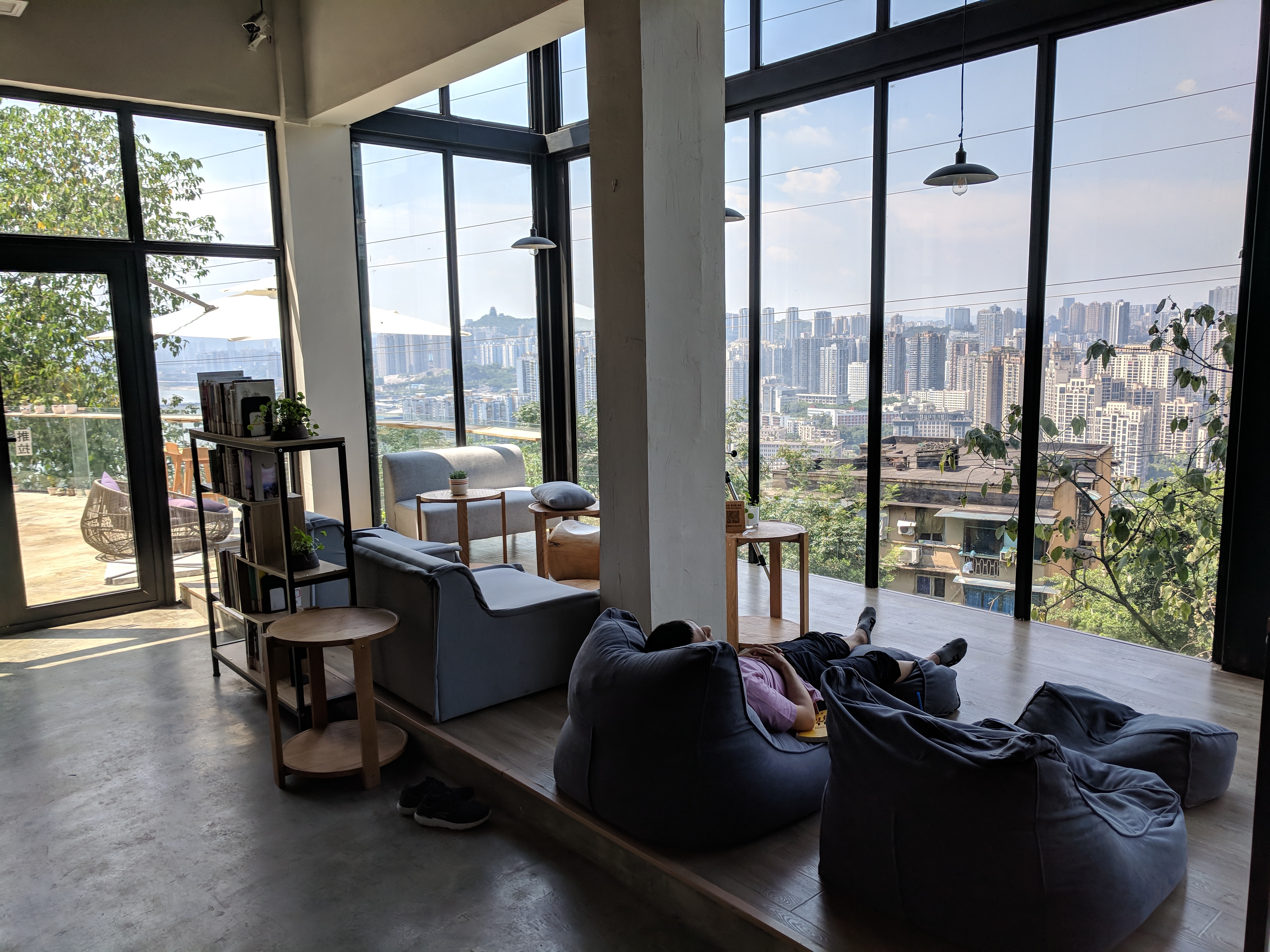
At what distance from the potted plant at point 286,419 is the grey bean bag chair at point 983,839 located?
2.59 metres

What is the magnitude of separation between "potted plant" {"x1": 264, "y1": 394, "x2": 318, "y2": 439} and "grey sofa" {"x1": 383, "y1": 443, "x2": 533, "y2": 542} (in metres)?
2.61

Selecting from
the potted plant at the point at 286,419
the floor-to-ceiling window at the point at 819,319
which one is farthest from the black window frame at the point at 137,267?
the floor-to-ceiling window at the point at 819,319

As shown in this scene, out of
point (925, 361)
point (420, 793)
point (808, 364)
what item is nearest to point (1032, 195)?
point (925, 361)

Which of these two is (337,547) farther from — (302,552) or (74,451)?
(74,451)

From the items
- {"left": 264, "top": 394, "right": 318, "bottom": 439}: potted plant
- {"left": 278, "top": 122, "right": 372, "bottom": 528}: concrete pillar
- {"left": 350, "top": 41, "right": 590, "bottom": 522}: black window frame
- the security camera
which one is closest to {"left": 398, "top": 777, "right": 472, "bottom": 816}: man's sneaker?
{"left": 264, "top": 394, "right": 318, "bottom": 439}: potted plant

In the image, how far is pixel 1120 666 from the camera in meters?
4.05

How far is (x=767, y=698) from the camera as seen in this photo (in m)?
2.92

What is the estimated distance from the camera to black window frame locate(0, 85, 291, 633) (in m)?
5.11

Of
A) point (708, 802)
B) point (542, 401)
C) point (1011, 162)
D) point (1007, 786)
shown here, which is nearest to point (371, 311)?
point (542, 401)

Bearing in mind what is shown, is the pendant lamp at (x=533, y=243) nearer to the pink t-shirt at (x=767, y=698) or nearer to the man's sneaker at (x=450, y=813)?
the pink t-shirt at (x=767, y=698)

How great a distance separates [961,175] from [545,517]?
3.07 metres

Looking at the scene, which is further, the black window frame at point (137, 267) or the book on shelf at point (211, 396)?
the black window frame at point (137, 267)

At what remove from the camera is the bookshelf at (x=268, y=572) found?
367 cm

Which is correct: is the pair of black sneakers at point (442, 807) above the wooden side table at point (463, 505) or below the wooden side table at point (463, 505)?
below
